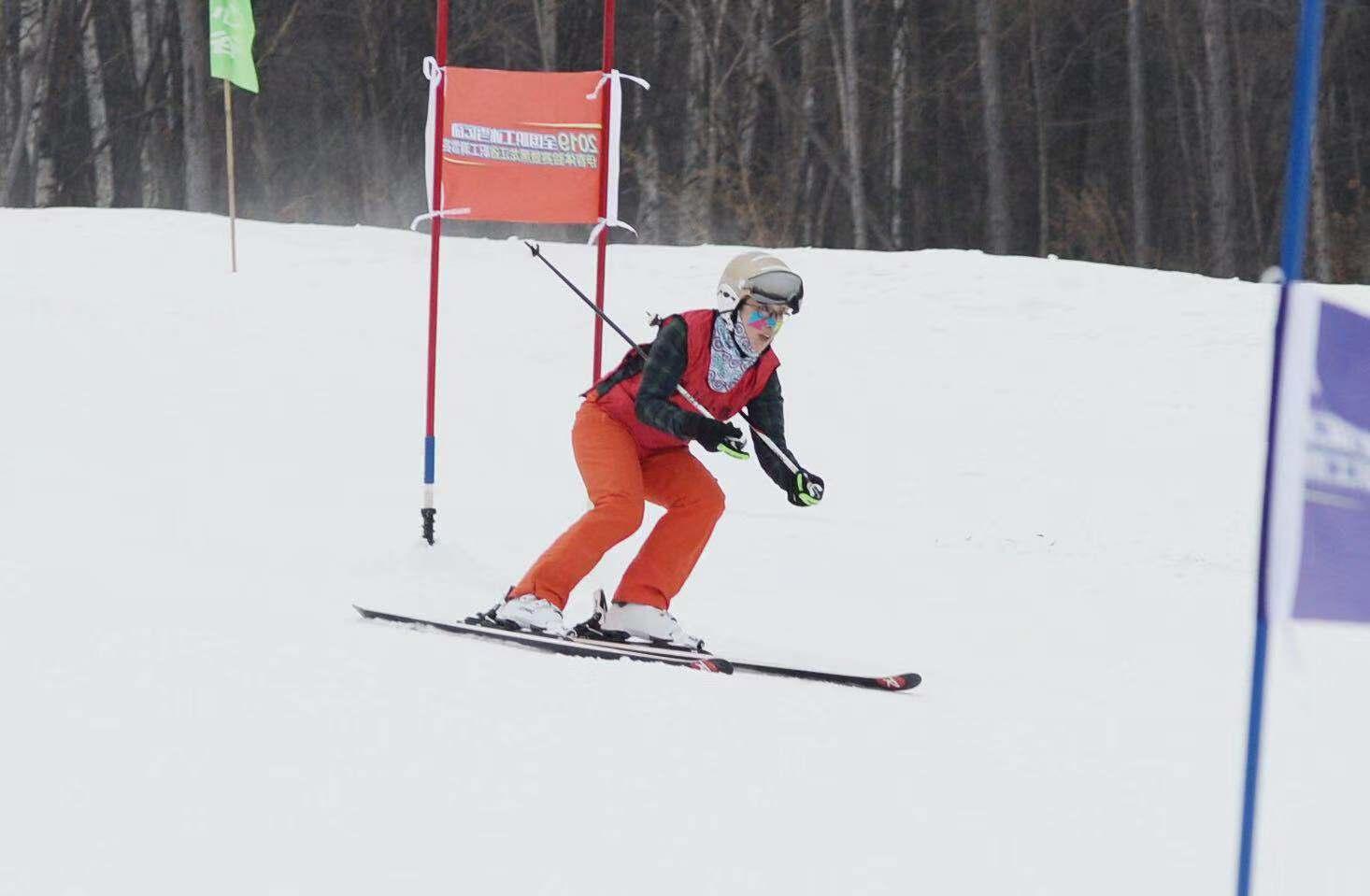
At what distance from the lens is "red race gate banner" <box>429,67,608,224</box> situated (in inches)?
270

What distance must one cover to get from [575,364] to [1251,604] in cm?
509

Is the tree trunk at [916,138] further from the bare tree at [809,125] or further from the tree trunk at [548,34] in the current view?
the tree trunk at [548,34]

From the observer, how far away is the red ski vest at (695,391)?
5414 millimetres

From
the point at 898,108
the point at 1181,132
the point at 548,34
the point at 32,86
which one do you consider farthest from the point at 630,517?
the point at 1181,132

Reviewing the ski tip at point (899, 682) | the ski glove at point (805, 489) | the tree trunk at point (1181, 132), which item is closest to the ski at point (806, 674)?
the ski tip at point (899, 682)

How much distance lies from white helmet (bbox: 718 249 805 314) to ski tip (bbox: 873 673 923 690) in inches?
45.8

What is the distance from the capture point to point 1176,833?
358cm

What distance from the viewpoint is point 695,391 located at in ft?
18.0

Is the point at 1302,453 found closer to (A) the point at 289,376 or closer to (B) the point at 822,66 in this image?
(A) the point at 289,376

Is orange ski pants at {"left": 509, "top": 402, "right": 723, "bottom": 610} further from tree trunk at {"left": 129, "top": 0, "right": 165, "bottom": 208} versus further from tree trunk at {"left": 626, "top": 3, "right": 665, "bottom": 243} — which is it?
tree trunk at {"left": 129, "top": 0, "right": 165, "bottom": 208}

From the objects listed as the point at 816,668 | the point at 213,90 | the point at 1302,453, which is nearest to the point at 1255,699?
the point at 1302,453

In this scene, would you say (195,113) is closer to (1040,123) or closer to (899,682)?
(1040,123)

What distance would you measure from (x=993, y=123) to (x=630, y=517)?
19236 mm

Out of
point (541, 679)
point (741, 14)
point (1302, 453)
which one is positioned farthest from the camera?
point (741, 14)
